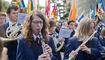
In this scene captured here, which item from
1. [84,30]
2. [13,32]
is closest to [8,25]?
[13,32]

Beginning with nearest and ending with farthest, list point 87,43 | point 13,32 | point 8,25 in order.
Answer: point 87,43 → point 13,32 → point 8,25

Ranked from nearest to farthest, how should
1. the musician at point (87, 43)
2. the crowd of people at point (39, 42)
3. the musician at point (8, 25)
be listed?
the crowd of people at point (39, 42) → the musician at point (87, 43) → the musician at point (8, 25)

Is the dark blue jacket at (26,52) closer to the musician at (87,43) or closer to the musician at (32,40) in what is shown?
the musician at (32,40)

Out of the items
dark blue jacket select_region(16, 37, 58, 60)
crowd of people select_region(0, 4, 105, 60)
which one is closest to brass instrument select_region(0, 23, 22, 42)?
crowd of people select_region(0, 4, 105, 60)

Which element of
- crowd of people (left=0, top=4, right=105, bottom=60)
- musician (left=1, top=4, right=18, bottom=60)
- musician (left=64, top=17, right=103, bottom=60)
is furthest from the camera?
musician (left=1, top=4, right=18, bottom=60)

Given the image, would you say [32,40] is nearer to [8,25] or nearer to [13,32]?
[13,32]

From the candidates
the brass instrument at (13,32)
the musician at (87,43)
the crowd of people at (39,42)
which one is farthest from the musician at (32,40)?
the brass instrument at (13,32)

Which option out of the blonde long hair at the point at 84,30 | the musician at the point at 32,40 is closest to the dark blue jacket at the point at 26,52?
the musician at the point at 32,40

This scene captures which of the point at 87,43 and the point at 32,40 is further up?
the point at 32,40

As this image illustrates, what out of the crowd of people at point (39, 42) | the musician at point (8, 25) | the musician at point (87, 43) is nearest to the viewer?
the crowd of people at point (39, 42)

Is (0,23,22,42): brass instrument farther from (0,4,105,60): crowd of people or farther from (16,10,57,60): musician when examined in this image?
(16,10,57,60): musician

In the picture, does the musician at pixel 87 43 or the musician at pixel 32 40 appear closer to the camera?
the musician at pixel 32 40

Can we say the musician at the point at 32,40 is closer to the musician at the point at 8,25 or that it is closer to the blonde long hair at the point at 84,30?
the blonde long hair at the point at 84,30

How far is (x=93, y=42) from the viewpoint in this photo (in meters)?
4.16
